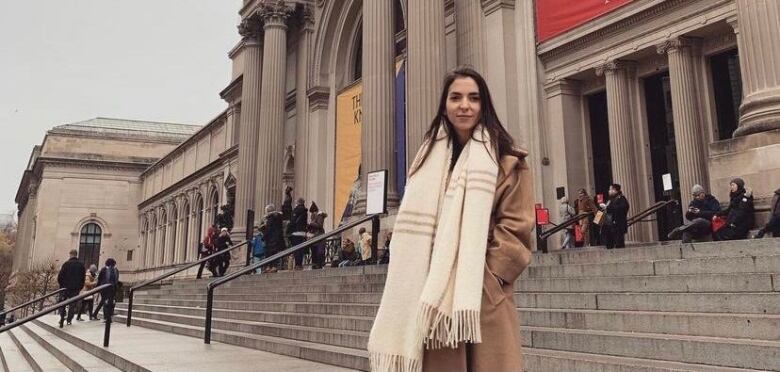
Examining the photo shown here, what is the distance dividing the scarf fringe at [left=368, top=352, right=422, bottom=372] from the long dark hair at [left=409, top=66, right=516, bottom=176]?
0.67m

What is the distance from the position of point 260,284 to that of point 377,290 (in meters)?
5.19

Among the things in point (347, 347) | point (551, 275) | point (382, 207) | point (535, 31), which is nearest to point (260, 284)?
point (382, 207)

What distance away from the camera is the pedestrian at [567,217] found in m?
12.9

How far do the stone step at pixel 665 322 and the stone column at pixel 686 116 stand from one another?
24.2 ft

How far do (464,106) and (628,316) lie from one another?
3722 millimetres

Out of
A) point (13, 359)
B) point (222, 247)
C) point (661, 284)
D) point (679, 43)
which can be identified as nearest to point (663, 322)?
point (661, 284)

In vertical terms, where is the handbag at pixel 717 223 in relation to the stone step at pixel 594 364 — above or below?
above

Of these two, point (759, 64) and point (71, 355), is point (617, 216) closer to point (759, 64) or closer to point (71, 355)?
point (759, 64)

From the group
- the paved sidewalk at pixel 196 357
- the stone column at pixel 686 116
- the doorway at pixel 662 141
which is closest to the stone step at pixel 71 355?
the paved sidewalk at pixel 196 357

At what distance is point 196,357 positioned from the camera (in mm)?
7016

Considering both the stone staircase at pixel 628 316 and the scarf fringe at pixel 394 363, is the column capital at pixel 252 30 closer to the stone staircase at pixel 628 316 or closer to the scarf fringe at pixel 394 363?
the stone staircase at pixel 628 316

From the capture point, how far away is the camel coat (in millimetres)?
1909

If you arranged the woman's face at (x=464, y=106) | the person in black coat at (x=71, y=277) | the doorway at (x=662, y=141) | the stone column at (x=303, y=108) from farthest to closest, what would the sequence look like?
the stone column at (x=303, y=108)
the person in black coat at (x=71, y=277)
the doorway at (x=662, y=141)
the woman's face at (x=464, y=106)

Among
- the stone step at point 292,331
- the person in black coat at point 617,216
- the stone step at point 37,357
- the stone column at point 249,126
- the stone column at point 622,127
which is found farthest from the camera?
the stone column at point 249,126
